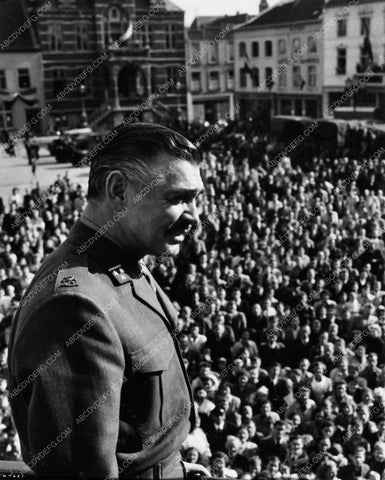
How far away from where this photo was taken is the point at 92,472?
4.63 feet

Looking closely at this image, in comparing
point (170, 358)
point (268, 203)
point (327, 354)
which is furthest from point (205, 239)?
point (170, 358)

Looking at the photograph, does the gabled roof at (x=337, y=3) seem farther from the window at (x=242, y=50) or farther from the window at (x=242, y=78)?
the window at (x=242, y=78)

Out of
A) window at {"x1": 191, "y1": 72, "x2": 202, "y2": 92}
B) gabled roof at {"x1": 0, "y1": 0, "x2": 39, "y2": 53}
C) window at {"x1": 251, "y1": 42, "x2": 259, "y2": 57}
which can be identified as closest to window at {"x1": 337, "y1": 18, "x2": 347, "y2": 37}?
window at {"x1": 251, "y1": 42, "x2": 259, "y2": 57}

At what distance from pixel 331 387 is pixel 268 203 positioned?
885cm

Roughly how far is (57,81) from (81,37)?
12.1ft

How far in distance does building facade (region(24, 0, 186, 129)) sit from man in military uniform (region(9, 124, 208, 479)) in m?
44.1

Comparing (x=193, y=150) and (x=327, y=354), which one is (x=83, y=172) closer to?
(x=327, y=354)

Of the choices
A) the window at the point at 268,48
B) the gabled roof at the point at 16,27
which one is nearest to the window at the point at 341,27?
the window at the point at 268,48

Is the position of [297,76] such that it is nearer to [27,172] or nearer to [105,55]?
[105,55]

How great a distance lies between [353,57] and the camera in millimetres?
44562

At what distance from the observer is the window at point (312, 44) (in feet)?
156

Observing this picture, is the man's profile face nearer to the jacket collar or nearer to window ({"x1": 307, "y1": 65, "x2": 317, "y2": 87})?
the jacket collar

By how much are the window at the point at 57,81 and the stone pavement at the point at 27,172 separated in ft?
35.6

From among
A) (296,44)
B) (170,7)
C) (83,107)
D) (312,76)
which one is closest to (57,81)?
(83,107)
